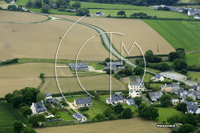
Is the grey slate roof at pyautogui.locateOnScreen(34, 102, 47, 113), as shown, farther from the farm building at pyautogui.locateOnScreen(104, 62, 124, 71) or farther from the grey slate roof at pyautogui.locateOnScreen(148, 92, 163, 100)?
the farm building at pyautogui.locateOnScreen(104, 62, 124, 71)

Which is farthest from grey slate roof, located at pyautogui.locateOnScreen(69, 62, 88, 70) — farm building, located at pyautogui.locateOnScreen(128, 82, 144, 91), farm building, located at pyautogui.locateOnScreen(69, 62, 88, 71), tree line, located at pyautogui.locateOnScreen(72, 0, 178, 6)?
tree line, located at pyautogui.locateOnScreen(72, 0, 178, 6)

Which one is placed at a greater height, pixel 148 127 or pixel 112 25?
pixel 112 25

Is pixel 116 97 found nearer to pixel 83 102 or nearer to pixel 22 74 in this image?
pixel 83 102

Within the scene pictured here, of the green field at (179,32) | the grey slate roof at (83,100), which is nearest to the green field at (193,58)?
the green field at (179,32)

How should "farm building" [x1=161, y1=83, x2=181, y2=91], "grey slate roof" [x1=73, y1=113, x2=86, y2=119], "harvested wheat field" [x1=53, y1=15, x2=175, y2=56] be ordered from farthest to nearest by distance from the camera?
"harvested wheat field" [x1=53, y1=15, x2=175, y2=56]
"farm building" [x1=161, y1=83, x2=181, y2=91]
"grey slate roof" [x1=73, y1=113, x2=86, y2=119]

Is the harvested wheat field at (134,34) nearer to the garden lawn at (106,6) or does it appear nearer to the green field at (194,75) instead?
the green field at (194,75)

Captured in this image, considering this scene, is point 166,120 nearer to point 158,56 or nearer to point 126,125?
point 126,125

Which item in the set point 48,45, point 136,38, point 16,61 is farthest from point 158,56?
point 16,61
